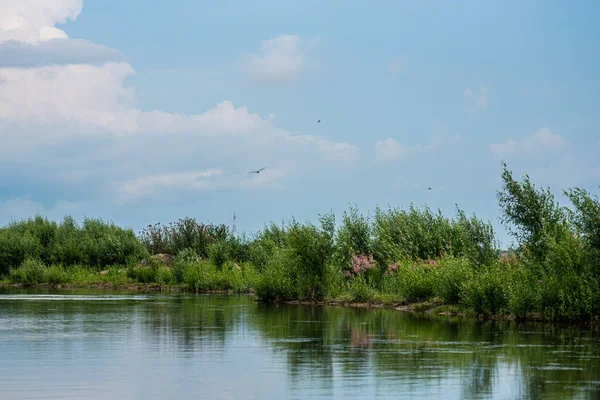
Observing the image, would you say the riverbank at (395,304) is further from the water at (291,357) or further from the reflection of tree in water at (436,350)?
the water at (291,357)

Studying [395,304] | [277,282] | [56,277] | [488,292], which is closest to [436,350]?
[488,292]

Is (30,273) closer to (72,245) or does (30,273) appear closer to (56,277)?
(56,277)

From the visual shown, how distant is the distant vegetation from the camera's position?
33719mm

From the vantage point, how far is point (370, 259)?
169 ft

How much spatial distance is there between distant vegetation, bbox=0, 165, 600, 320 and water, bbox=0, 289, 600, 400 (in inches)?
86.4

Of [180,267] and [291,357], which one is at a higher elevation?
[180,267]

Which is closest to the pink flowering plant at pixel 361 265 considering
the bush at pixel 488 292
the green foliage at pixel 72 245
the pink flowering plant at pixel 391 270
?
the pink flowering plant at pixel 391 270

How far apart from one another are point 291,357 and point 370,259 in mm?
27920

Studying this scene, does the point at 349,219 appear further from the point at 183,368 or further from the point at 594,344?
the point at 183,368

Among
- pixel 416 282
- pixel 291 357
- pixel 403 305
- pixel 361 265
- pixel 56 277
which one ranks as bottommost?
pixel 291 357

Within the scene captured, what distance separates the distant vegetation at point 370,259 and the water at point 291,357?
2195mm

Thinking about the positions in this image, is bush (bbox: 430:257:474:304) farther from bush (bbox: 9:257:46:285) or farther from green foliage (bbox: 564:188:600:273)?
bush (bbox: 9:257:46:285)

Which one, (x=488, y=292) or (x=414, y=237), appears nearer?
(x=488, y=292)

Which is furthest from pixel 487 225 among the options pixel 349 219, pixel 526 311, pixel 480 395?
pixel 480 395
